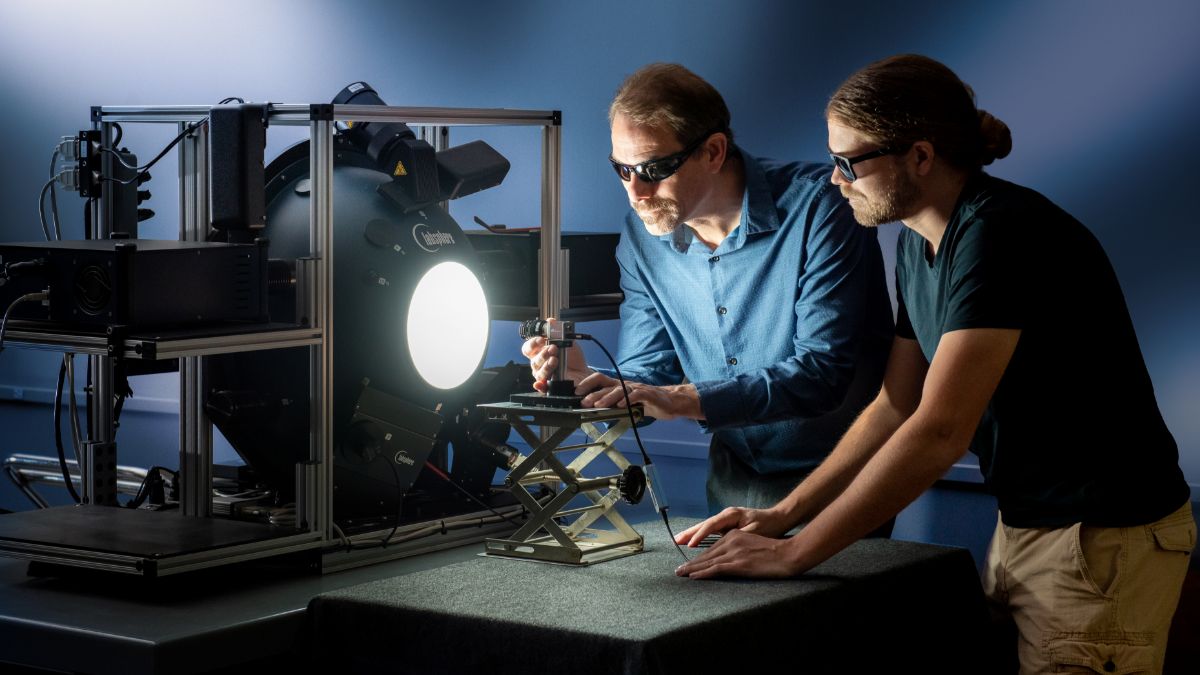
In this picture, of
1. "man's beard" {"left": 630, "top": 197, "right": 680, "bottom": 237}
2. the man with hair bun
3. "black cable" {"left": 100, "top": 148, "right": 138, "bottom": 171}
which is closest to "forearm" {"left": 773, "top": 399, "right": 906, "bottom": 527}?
the man with hair bun

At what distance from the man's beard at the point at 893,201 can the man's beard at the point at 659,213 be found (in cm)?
46

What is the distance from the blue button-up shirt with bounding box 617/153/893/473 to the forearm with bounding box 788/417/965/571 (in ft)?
1.51

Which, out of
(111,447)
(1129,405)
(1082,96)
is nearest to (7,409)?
(111,447)

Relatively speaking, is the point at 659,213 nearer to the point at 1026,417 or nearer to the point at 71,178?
the point at 1026,417

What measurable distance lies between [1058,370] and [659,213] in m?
0.78

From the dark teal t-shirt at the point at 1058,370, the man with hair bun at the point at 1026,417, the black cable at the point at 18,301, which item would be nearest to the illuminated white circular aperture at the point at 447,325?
the black cable at the point at 18,301

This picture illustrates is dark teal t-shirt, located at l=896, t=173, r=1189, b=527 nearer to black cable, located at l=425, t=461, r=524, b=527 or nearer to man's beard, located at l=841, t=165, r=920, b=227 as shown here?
man's beard, located at l=841, t=165, r=920, b=227

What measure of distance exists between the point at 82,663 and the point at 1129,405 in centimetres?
136

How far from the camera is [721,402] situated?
2.21m

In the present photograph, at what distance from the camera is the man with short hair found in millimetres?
2248

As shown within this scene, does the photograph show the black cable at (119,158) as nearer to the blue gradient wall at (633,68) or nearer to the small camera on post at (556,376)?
the small camera on post at (556,376)

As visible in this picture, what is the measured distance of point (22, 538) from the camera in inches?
80.7

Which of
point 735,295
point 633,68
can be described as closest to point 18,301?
point 735,295

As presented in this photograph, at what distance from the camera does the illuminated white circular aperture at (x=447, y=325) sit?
2.30 meters
